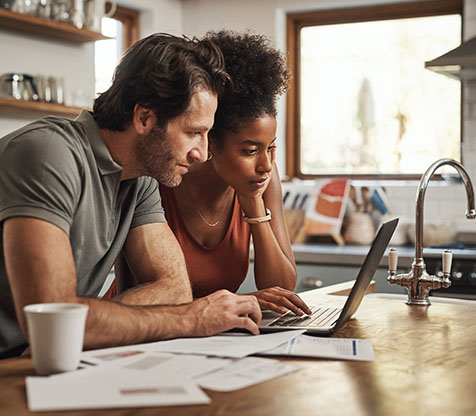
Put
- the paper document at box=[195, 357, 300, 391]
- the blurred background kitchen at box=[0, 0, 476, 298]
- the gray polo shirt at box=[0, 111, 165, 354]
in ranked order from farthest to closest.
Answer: the blurred background kitchen at box=[0, 0, 476, 298]
the gray polo shirt at box=[0, 111, 165, 354]
the paper document at box=[195, 357, 300, 391]

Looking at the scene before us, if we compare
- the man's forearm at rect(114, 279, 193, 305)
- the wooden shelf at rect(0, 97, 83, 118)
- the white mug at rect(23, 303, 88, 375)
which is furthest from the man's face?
the wooden shelf at rect(0, 97, 83, 118)

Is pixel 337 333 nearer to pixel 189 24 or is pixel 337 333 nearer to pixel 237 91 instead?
pixel 237 91

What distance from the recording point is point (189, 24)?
502 cm

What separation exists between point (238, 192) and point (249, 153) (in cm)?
19

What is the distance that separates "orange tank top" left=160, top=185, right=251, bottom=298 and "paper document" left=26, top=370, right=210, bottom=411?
40.1 inches

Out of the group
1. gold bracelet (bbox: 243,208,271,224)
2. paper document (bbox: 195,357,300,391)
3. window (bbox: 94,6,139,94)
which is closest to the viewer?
paper document (bbox: 195,357,300,391)

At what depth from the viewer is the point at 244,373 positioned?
120 cm

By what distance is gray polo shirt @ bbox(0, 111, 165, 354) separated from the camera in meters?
1.41

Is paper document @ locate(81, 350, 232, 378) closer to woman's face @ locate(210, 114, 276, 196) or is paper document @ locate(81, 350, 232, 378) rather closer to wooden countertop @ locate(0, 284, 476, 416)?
wooden countertop @ locate(0, 284, 476, 416)

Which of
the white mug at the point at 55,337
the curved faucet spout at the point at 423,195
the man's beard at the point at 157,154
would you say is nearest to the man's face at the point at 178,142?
the man's beard at the point at 157,154

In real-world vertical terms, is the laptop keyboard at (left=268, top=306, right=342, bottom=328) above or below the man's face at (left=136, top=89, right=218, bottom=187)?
below

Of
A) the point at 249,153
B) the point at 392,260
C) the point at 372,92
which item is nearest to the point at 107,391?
the point at 249,153

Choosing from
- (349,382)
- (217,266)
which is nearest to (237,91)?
(217,266)

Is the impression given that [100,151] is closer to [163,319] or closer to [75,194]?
[75,194]
